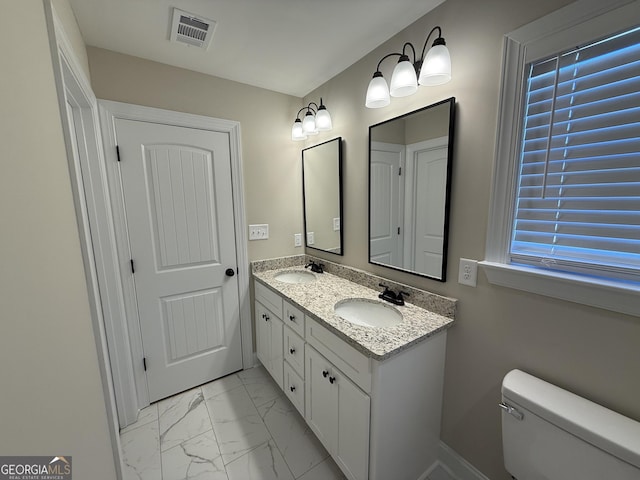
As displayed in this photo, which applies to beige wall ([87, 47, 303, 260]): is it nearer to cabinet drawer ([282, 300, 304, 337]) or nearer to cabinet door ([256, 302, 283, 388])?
cabinet door ([256, 302, 283, 388])

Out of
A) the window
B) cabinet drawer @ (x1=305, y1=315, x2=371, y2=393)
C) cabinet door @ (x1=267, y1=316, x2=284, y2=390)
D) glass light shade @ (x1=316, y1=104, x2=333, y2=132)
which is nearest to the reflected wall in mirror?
the window

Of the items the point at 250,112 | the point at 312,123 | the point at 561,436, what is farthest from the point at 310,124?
the point at 561,436

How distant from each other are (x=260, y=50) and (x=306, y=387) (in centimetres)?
210

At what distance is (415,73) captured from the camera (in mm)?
1268

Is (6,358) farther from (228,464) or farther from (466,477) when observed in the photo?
(466,477)

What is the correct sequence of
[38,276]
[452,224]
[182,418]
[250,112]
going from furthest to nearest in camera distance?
1. [250,112]
2. [182,418]
3. [452,224]
4. [38,276]

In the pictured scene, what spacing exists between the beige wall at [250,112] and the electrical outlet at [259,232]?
37 mm

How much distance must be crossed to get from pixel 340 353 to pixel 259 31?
179 cm

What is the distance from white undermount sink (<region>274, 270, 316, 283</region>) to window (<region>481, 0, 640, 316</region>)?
4.55 feet

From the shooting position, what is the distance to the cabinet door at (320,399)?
1312 millimetres

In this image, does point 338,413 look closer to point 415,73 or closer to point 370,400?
point 370,400

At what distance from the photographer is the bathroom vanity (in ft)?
3.58

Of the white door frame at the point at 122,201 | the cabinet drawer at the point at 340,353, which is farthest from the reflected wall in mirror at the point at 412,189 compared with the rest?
the white door frame at the point at 122,201

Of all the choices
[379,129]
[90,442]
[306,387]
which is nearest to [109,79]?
[379,129]
